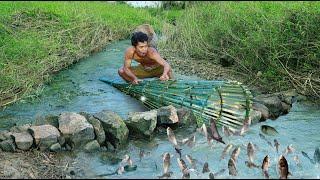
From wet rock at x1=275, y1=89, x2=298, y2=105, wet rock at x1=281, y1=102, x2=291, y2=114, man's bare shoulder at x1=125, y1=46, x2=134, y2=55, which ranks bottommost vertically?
wet rock at x1=281, y1=102, x2=291, y2=114

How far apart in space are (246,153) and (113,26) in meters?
7.07

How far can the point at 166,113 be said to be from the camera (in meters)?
5.65

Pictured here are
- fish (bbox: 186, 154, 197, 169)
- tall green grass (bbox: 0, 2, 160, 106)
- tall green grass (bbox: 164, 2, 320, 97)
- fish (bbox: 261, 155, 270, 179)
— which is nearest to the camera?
fish (bbox: 261, 155, 270, 179)

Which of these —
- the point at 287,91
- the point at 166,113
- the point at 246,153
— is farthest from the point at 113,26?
the point at 246,153

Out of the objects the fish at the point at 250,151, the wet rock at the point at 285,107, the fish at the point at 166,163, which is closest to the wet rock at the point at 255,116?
the wet rock at the point at 285,107

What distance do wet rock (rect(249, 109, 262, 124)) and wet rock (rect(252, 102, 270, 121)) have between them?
8cm

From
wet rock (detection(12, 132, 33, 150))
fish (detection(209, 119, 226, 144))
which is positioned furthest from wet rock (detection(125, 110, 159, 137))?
wet rock (detection(12, 132, 33, 150))

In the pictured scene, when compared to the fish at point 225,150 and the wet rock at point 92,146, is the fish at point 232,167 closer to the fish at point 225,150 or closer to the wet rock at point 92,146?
the fish at point 225,150

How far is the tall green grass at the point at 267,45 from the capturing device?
23.7ft

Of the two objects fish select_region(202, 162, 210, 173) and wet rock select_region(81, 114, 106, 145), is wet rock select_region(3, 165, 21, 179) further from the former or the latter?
fish select_region(202, 162, 210, 173)

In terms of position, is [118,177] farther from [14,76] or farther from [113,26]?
[113,26]

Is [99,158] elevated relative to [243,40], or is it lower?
lower

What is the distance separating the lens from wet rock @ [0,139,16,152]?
496 cm

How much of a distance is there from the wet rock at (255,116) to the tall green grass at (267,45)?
3.68ft
